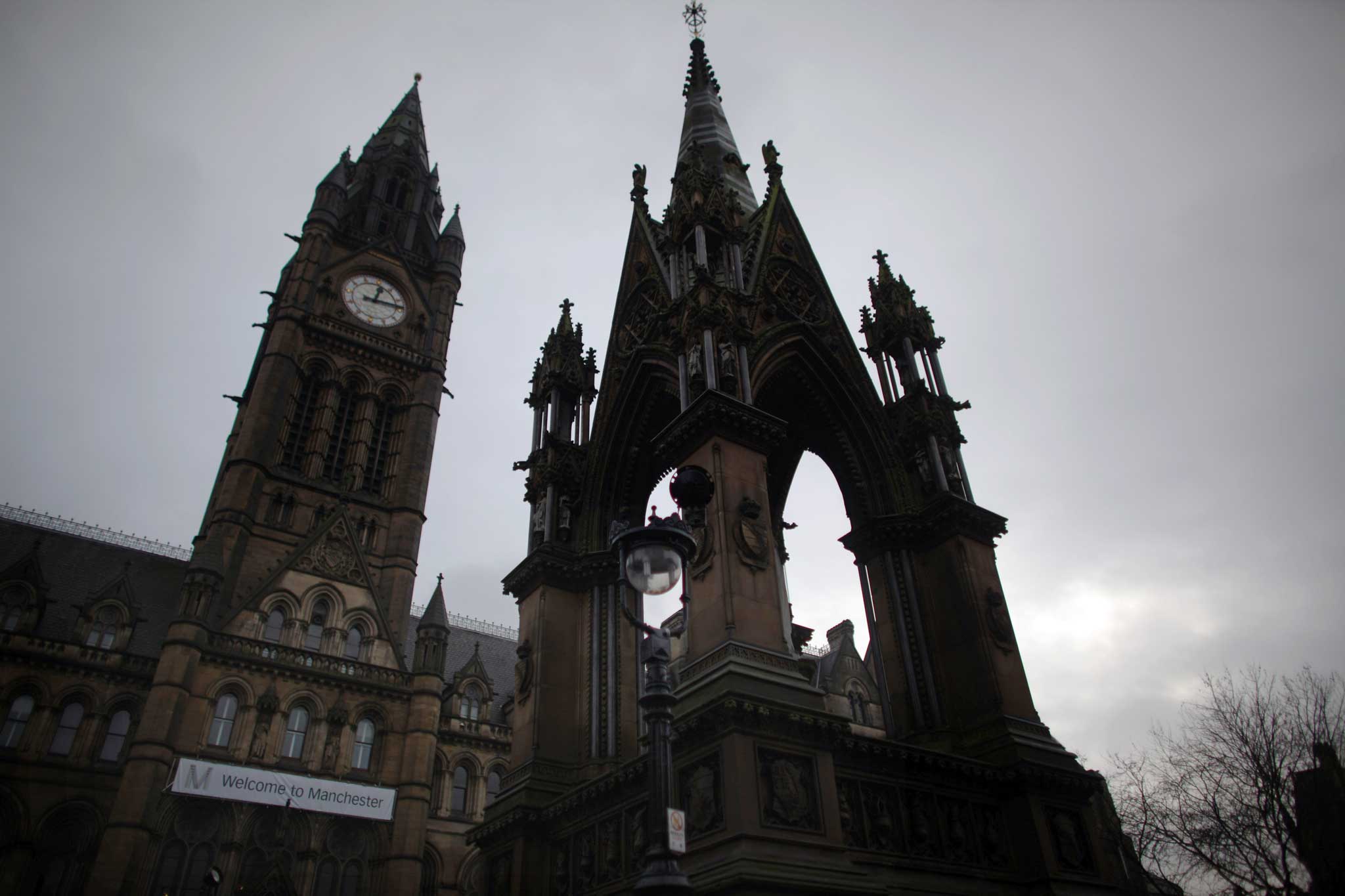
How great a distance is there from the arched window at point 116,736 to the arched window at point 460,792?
1474 centimetres

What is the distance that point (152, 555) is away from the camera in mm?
48938

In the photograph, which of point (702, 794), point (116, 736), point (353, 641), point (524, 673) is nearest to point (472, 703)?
→ point (353, 641)

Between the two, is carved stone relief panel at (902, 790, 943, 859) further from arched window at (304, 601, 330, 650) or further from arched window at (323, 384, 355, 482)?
arched window at (323, 384, 355, 482)

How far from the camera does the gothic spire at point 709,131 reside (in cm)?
2166

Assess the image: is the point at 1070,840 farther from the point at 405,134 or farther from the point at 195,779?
the point at 405,134

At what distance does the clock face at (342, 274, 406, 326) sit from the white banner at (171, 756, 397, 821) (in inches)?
1180

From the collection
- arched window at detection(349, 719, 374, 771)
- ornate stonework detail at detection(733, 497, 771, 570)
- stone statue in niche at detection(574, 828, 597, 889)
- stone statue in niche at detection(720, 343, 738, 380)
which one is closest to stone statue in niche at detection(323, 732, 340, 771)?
arched window at detection(349, 719, 374, 771)

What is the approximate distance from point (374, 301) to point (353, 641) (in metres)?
24.7

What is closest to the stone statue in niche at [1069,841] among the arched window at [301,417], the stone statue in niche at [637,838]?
the stone statue in niche at [637,838]

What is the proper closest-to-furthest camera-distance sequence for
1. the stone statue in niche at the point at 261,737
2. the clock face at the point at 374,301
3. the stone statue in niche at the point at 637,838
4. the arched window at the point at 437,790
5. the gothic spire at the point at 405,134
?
the stone statue in niche at the point at 637,838
the stone statue in niche at the point at 261,737
the arched window at the point at 437,790
the clock face at the point at 374,301
the gothic spire at the point at 405,134

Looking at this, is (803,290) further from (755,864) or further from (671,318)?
(755,864)

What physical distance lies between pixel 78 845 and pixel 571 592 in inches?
1188

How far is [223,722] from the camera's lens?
117 ft

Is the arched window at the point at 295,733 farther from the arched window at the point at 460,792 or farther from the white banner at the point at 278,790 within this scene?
the arched window at the point at 460,792
